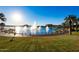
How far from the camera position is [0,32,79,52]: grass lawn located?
3.13 meters

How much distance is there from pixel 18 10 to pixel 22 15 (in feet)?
0.36

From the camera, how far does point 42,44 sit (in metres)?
3.17

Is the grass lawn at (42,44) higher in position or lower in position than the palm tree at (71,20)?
lower

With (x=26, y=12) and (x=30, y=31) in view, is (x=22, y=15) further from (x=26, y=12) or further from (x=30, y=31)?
(x=30, y=31)

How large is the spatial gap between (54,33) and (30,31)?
42 centimetres

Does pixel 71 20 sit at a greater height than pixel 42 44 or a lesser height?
greater

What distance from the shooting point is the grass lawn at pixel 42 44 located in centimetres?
313

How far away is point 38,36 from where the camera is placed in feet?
10.5

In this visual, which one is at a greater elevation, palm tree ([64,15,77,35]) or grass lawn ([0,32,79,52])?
palm tree ([64,15,77,35])

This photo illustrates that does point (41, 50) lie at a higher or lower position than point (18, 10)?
lower
